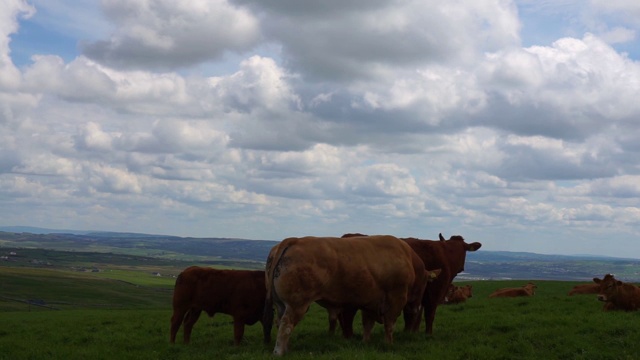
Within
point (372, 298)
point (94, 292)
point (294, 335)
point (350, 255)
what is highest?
point (350, 255)

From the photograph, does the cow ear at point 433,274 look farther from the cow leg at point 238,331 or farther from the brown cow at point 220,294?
the cow leg at point 238,331

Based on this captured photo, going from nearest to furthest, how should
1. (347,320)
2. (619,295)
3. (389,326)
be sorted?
(389,326)
(347,320)
(619,295)

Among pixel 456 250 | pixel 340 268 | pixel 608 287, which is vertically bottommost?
pixel 608 287

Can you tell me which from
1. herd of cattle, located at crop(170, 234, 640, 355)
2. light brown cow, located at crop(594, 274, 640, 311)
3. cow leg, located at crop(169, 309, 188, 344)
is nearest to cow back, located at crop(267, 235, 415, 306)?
herd of cattle, located at crop(170, 234, 640, 355)

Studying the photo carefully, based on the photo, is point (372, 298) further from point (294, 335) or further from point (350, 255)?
point (294, 335)

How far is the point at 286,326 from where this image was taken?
1223cm

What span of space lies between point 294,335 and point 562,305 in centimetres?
1142

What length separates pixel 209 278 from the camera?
51.9ft

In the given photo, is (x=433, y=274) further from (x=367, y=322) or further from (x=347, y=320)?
(x=347, y=320)

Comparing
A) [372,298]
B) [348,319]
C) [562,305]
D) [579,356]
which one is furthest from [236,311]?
[562,305]

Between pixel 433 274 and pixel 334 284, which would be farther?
pixel 433 274

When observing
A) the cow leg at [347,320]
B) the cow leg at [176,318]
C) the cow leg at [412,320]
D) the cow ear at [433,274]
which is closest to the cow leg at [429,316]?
the cow leg at [412,320]

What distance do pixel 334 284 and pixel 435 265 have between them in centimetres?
504

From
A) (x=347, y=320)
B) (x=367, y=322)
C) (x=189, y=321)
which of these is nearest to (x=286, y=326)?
(x=367, y=322)
